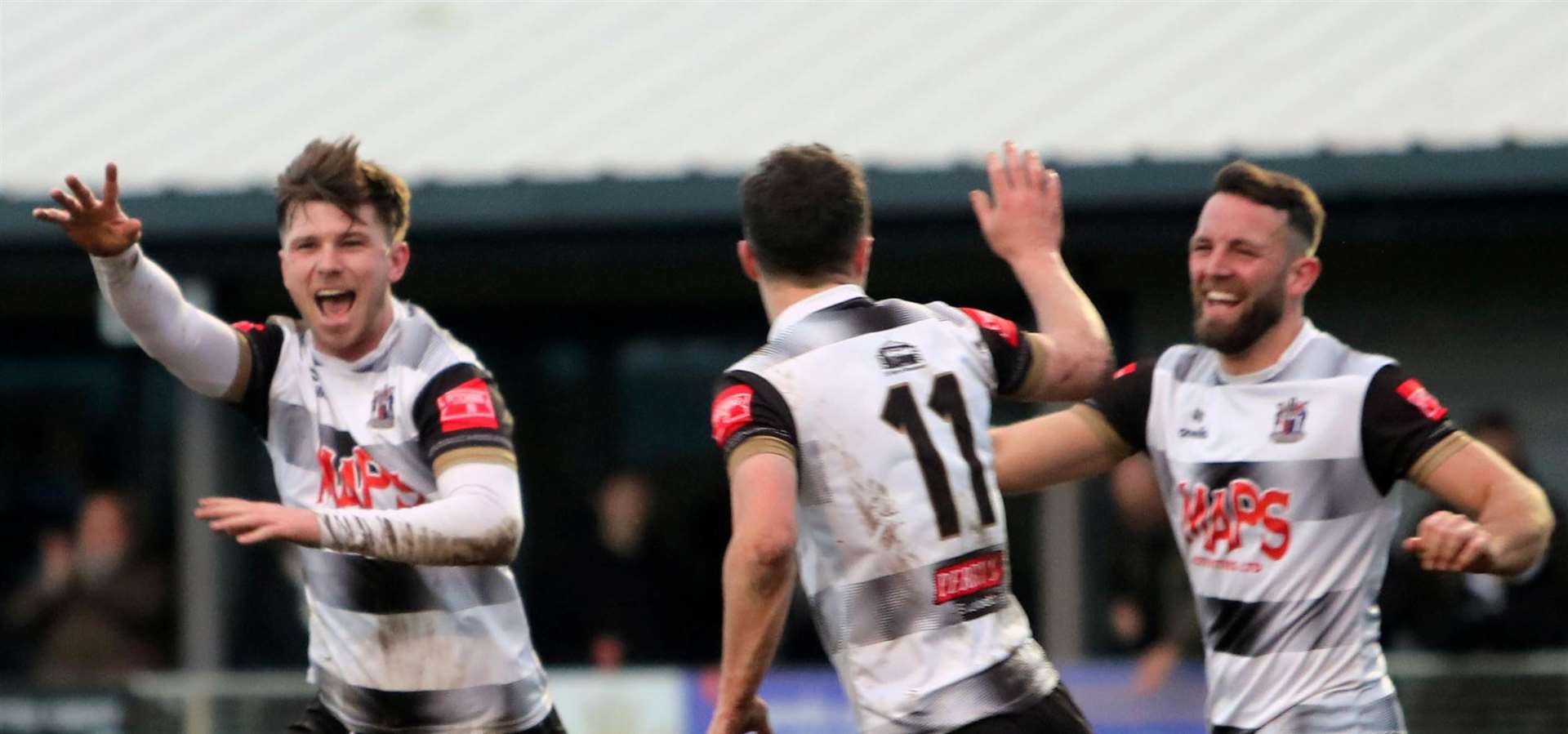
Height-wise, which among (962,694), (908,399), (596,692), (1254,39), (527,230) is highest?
(1254,39)

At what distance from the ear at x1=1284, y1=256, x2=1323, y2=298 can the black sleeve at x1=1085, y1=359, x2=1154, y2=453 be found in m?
0.40

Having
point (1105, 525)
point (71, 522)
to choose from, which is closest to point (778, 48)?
point (1105, 525)

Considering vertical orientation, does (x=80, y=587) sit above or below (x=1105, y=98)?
below

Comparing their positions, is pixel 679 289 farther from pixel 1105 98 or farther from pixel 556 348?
pixel 1105 98

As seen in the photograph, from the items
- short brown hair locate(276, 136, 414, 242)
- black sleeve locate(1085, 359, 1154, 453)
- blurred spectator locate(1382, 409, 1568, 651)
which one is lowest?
blurred spectator locate(1382, 409, 1568, 651)

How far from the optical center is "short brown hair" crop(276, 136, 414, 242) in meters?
5.05

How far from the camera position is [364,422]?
5.01 meters

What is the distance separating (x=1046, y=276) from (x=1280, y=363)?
31.9 inches

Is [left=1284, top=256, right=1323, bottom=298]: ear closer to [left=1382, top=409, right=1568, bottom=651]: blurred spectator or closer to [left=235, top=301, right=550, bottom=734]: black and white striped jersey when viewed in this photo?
[left=235, top=301, right=550, bottom=734]: black and white striped jersey

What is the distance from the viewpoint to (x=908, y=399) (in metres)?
4.22

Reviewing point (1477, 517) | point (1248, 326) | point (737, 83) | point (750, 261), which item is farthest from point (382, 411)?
point (737, 83)

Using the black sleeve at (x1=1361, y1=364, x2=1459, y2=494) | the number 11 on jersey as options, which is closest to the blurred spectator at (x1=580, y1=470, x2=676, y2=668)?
the black sleeve at (x1=1361, y1=364, x2=1459, y2=494)

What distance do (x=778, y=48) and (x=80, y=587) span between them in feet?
15.5

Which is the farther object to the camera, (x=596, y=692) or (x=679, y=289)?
(x=679, y=289)
